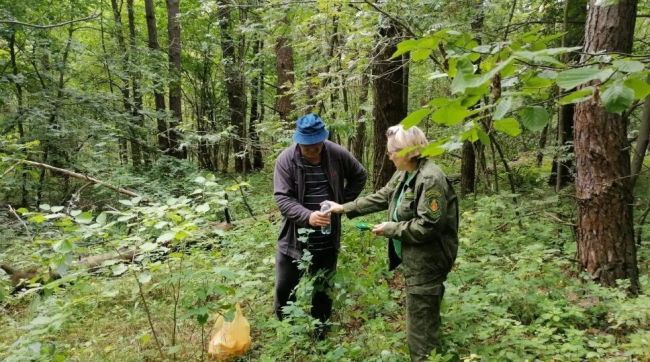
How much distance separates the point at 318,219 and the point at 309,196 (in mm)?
406

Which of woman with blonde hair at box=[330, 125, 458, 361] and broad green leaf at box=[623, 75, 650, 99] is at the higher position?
broad green leaf at box=[623, 75, 650, 99]

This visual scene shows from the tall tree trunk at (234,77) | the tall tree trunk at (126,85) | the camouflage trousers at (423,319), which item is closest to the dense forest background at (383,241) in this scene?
the camouflage trousers at (423,319)

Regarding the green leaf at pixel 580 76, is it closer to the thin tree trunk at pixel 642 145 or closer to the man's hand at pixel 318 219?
the man's hand at pixel 318 219

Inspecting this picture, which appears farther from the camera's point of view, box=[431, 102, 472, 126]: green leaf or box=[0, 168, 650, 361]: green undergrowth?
box=[0, 168, 650, 361]: green undergrowth

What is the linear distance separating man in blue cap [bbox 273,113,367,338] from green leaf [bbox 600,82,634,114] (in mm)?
2741

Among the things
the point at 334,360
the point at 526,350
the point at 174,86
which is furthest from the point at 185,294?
the point at 174,86

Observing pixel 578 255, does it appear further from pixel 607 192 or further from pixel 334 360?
pixel 334 360

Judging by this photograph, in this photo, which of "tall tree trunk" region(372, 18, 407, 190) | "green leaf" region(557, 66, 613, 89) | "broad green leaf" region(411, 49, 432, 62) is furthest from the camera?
"tall tree trunk" region(372, 18, 407, 190)

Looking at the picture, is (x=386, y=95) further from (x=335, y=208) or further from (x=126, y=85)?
(x=126, y=85)

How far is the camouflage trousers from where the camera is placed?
3244 millimetres

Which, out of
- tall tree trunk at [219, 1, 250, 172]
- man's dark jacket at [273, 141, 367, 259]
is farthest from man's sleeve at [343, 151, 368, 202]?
tall tree trunk at [219, 1, 250, 172]

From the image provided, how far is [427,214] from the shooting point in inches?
120

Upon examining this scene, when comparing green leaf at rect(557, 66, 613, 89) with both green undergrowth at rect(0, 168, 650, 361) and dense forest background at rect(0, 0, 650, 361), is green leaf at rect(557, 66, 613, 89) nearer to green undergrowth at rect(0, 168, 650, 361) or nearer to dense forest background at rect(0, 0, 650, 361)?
dense forest background at rect(0, 0, 650, 361)

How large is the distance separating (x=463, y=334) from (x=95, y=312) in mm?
4286
